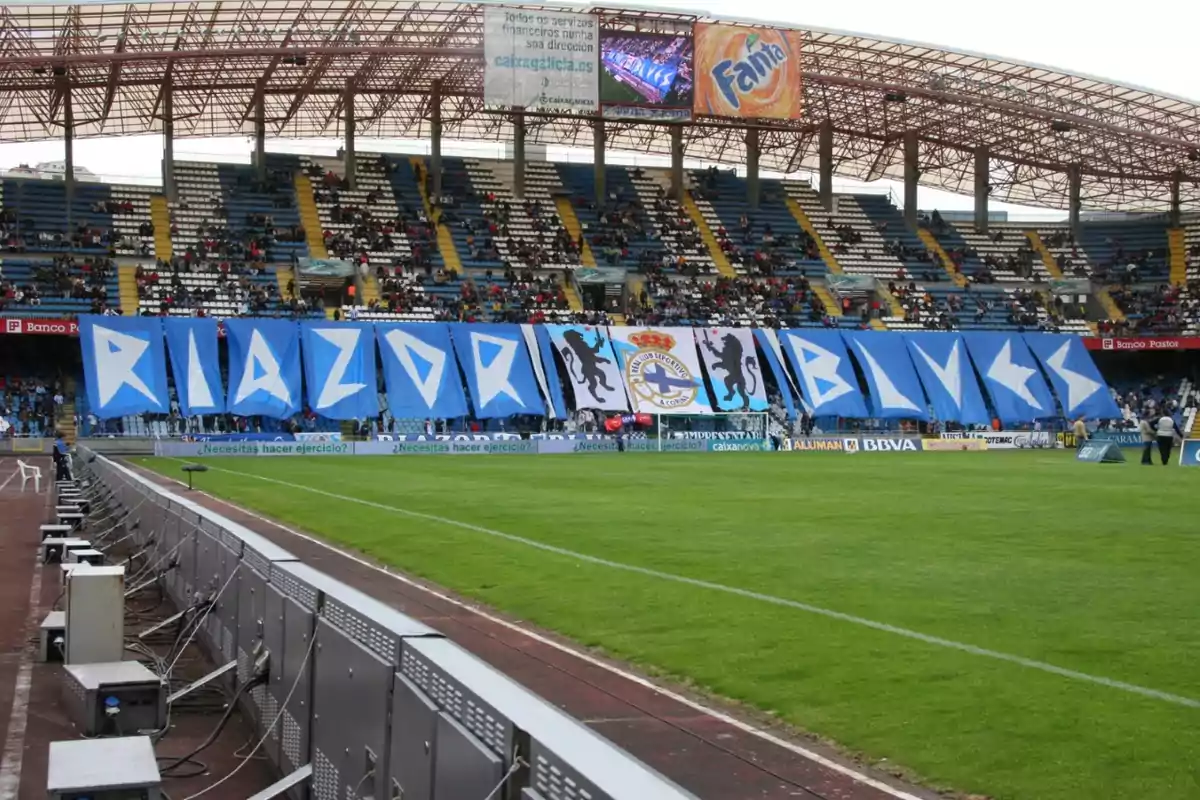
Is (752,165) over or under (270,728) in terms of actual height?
over

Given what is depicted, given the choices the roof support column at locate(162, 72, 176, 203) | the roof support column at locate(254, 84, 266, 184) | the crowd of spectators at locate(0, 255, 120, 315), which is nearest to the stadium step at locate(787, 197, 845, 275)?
the roof support column at locate(254, 84, 266, 184)

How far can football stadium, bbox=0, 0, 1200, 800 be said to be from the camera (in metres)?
8.16

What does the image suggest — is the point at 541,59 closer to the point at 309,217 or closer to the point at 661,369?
the point at 661,369

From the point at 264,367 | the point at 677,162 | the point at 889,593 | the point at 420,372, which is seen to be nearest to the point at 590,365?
the point at 420,372

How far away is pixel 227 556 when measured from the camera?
1041cm

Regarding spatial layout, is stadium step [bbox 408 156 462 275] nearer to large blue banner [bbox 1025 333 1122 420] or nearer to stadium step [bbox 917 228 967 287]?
stadium step [bbox 917 228 967 287]

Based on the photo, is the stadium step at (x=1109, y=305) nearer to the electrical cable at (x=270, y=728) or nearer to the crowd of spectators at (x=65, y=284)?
the crowd of spectators at (x=65, y=284)

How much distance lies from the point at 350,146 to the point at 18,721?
61423mm

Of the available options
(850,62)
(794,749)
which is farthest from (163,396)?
(794,749)

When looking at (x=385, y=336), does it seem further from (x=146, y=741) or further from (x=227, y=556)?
(x=146, y=741)

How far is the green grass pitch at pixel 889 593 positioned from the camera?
27.4ft

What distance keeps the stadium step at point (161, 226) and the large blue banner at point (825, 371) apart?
93.5ft

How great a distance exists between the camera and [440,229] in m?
68.3

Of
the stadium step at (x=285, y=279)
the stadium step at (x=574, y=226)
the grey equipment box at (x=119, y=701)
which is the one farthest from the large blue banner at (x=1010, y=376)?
the grey equipment box at (x=119, y=701)
